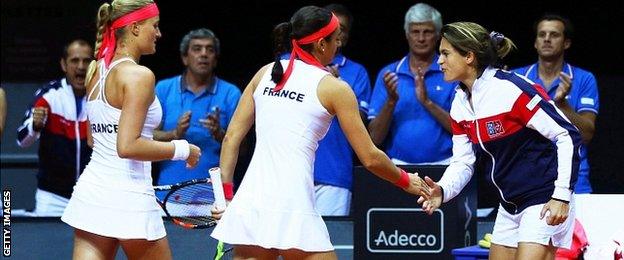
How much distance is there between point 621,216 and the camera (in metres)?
6.47

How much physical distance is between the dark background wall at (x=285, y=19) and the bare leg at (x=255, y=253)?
204 inches

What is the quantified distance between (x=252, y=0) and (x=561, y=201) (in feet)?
17.6

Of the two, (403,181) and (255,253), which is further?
(403,181)

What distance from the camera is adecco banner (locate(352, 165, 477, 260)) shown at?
7.21m

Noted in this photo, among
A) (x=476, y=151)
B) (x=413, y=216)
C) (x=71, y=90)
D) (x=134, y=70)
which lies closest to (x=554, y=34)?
(x=413, y=216)

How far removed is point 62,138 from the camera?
873cm

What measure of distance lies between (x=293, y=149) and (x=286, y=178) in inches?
4.4

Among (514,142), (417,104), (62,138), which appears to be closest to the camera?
(514,142)

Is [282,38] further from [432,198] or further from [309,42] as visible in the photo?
[432,198]

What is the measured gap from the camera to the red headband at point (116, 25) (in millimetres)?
5379

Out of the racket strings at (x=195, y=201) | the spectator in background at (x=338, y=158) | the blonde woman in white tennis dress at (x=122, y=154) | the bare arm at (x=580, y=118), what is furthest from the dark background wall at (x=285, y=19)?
the blonde woman in white tennis dress at (x=122, y=154)

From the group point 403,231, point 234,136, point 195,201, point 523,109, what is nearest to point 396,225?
point 403,231

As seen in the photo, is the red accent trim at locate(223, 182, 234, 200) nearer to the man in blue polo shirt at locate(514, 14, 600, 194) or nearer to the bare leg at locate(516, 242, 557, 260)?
the bare leg at locate(516, 242, 557, 260)

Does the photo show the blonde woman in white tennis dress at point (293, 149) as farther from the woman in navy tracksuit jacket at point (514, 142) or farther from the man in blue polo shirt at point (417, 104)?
the man in blue polo shirt at point (417, 104)
